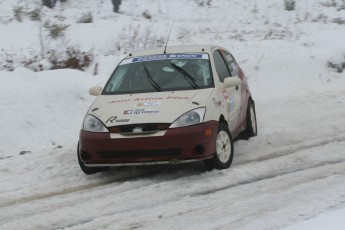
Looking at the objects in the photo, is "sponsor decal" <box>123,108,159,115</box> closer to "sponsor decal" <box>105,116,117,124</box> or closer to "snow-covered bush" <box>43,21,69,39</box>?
"sponsor decal" <box>105,116,117,124</box>

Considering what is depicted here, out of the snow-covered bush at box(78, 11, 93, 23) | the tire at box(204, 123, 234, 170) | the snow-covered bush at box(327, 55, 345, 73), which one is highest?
the tire at box(204, 123, 234, 170)

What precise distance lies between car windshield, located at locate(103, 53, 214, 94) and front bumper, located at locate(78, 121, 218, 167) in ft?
3.14

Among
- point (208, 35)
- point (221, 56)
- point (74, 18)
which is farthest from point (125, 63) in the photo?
point (74, 18)

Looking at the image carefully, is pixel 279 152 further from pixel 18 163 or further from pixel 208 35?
pixel 208 35

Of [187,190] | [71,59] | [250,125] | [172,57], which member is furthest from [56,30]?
[187,190]

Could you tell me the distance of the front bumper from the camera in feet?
20.9

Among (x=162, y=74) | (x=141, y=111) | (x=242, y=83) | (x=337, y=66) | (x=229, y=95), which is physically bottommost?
(x=337, y=66)

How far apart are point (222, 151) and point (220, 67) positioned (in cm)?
164

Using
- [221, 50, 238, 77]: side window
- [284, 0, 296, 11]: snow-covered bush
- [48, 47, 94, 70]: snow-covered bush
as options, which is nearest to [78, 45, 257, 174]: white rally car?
[221, 50, 238, 77]: side window

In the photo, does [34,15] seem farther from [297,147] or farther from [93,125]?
[297,147]

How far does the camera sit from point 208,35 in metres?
16.7

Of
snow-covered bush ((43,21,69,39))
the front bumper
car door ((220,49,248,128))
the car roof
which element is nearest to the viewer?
the front bumper

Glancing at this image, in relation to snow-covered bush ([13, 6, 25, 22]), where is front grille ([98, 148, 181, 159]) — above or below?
above

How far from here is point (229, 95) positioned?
7707mm
